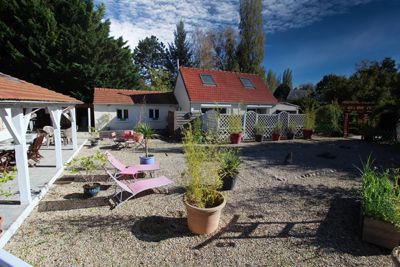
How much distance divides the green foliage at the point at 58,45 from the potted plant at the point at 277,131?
681 inches

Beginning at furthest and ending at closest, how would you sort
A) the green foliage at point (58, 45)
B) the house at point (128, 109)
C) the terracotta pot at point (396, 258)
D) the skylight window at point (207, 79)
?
the green foliage at point (58, 45)
the skylight window at point (207, 79)
the house at point (128, 109)
the terracotta pot at point (396, 258)

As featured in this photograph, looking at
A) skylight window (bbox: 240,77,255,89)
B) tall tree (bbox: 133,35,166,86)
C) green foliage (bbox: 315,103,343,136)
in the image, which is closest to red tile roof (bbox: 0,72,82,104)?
skylight window (bbox: 240,77,255,89)

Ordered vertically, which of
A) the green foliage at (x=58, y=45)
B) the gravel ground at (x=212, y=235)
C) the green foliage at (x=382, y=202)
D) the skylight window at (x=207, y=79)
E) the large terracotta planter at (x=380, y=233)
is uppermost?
the green foliage at (x=58, y=45)

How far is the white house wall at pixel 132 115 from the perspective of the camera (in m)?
17.4

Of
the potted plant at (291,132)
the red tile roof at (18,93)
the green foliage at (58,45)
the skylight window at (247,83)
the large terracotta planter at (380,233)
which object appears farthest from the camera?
the green foliage at (58,45)

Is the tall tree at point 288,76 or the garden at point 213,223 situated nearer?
the garden at point 213,223

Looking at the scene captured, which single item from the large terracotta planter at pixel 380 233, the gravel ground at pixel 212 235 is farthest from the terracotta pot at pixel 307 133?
the large terracotta planter at pixel 380 233

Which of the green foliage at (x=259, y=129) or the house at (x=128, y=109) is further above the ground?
the house at (x=128, y=109)

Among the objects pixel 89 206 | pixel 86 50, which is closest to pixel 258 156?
pixel 89 206

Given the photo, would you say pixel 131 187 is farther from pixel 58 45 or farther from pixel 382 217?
pixel 58 45

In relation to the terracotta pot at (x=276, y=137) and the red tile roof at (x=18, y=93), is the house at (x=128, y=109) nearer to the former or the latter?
the terracotta pot at (x=276, y=137)

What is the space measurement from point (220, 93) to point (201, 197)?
46.4ft

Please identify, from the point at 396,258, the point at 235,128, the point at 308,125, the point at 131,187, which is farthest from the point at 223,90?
the point at 396,258

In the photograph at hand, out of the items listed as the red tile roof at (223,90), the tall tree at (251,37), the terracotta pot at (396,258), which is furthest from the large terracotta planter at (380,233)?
the tall tree at (251,37)
